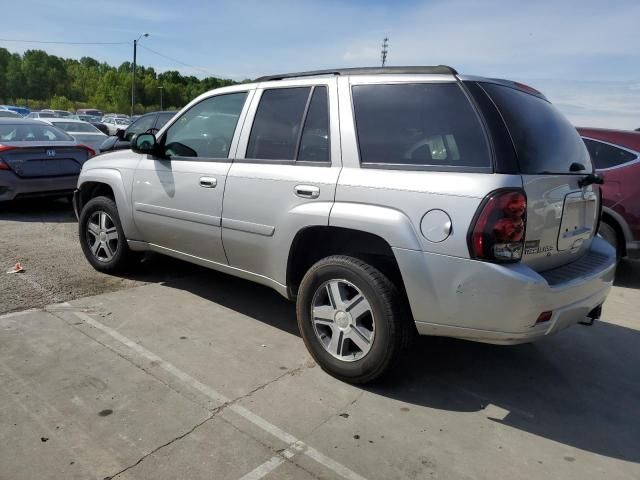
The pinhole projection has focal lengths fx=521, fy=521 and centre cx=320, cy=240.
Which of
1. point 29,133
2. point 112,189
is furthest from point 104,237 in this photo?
point 29,133

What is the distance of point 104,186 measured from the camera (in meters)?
5.27

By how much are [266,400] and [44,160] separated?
672cm

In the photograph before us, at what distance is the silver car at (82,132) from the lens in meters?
13.4

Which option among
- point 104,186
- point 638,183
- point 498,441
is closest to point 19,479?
point 498,441

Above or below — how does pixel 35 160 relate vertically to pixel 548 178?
below

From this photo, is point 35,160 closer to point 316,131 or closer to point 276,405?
point 316,131

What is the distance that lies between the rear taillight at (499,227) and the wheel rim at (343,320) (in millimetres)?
780

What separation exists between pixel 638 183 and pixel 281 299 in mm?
4187

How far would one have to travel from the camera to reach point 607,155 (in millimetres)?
6055

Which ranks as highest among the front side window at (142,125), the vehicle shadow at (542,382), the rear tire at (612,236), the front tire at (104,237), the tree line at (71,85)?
the tree line at (71,85)

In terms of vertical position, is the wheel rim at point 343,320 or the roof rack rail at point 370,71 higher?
Answer: the roof rack rail at point 370,71

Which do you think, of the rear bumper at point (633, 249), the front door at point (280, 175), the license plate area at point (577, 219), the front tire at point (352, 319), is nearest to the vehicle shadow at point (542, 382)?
the front tire at point (352, 319)

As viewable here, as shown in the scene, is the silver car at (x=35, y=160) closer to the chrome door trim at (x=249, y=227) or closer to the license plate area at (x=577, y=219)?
the chrome door trim at (x=249, y=227)

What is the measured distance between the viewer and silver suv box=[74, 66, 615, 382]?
8.95ft
